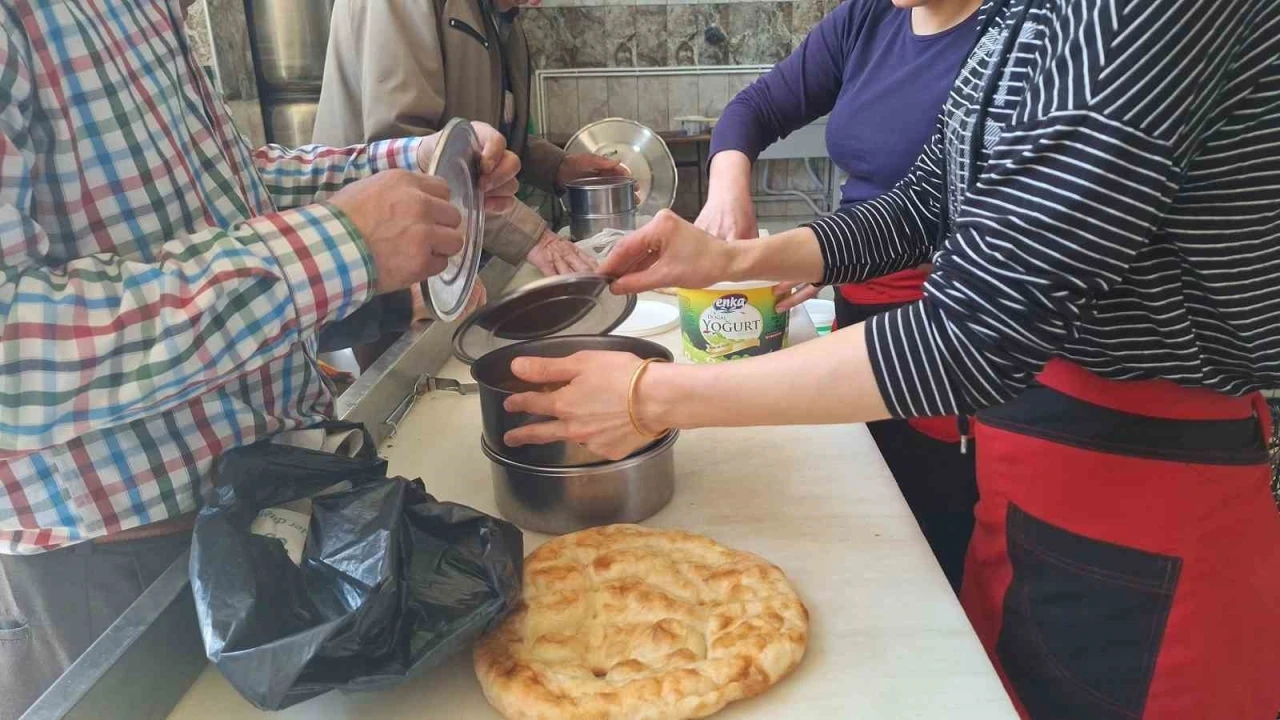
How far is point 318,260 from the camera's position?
76 centimetres

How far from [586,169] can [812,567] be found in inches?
76.9

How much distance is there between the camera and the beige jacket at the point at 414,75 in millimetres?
2072

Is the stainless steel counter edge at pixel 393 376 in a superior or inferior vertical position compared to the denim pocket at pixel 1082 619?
superior

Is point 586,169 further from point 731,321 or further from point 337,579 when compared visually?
point 337,579

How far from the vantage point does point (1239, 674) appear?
36.0 inches

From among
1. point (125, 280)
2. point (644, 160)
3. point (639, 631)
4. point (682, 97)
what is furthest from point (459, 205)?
point (682, 97)

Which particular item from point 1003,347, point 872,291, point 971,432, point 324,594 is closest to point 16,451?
point 324,594

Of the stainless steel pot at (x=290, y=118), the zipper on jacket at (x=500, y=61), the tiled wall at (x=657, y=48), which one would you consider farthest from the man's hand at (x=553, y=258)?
the tiled wall at (x=657, y=48)

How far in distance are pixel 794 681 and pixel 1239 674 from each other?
0.51m

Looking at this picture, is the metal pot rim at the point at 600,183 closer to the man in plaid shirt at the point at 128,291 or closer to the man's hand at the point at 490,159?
the man's hand at the point at 490,159

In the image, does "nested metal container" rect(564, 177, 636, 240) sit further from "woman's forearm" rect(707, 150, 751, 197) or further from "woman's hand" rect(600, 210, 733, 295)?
"woman's hand" rect(600, 210, 733, 295)

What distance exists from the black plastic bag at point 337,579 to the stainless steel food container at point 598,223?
1.60 metres

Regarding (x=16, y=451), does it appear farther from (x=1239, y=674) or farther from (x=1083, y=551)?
(x=1239, y=674)

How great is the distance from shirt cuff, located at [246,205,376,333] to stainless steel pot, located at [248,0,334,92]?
8.82ft
